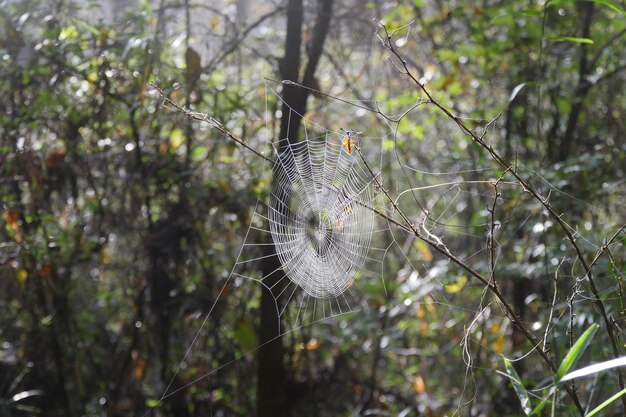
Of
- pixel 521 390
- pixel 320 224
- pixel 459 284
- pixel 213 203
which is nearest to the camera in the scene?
pixel 521 390

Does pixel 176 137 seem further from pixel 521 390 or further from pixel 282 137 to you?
pixel 521 390

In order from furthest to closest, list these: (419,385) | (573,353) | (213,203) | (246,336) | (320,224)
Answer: (419,385) < (213,203) < (246,336) < (320,224) < (573,353)

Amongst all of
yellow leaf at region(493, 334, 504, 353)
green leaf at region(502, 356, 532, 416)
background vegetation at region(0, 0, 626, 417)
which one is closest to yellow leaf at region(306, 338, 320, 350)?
background vegetation at region(0, 0, 626, 417)

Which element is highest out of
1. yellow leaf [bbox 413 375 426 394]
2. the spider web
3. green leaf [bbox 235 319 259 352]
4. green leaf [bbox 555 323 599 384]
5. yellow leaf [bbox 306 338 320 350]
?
green leaf [bbox 555 323 599 384]

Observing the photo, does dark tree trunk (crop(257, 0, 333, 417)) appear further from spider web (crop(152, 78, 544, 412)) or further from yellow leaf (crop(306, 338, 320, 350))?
yellow leaf (crop(306, 338, 320, 350))

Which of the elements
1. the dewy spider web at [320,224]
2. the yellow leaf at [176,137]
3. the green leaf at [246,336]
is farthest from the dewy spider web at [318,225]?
the yellow leaf at [176,137]

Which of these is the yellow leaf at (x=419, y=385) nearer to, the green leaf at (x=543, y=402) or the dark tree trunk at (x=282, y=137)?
the dark tree trunk at (x=282, y=137)

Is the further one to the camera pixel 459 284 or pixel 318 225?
pixel 459 284

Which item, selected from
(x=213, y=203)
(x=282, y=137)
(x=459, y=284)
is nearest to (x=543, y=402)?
(x=282, y=137)
